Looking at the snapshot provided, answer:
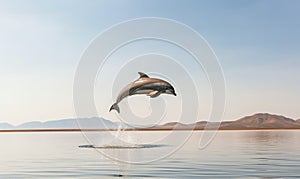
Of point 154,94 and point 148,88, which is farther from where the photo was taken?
point 148,88

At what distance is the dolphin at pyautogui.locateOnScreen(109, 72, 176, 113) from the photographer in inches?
1230

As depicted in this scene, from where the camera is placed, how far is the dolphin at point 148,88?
3125cm

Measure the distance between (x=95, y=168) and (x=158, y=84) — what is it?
18.0m

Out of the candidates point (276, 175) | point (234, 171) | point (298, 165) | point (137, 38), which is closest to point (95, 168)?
point (234, 171)

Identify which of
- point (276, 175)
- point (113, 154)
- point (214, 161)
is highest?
point (113, 154)

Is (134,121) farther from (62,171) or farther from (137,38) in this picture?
(62,171)

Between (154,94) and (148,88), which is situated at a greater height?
(148,88)

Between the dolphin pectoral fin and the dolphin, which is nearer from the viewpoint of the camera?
the dolphin pectoral fin

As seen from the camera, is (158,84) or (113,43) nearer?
(113,43)

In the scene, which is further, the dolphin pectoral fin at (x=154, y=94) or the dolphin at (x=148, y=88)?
the dolphin at (x=148, y=88)

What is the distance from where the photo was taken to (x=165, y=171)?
140ft

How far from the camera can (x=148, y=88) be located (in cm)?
3141

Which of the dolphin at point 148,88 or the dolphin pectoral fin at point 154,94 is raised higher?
the dolphin at point 148,88

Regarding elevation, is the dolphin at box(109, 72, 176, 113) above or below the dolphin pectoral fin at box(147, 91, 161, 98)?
above
